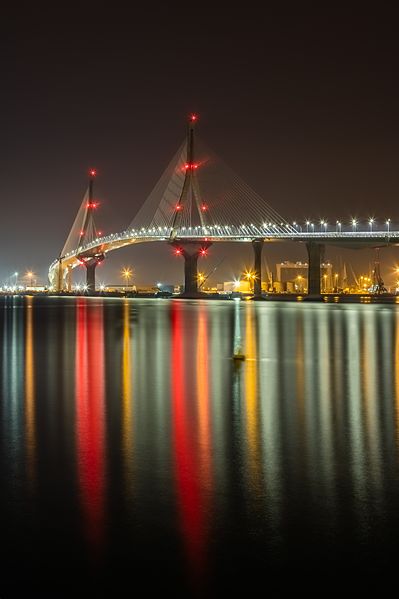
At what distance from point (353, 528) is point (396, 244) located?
9042cm

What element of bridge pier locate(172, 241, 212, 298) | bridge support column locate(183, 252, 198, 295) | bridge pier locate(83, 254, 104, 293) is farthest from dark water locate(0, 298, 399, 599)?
bridge pier locate(83, 254, 104, 293)

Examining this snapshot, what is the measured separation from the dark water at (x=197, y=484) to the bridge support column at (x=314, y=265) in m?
77.3

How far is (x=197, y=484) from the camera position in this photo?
684 centimetres

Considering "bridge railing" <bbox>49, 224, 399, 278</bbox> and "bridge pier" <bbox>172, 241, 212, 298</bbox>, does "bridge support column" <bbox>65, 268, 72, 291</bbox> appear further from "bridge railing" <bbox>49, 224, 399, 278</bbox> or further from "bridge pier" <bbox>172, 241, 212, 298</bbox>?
"bridge pier" <bbox>172, 241, 212, 298</bbox>

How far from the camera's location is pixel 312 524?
5.76 meters

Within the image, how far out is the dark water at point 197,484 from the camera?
4.98 meters

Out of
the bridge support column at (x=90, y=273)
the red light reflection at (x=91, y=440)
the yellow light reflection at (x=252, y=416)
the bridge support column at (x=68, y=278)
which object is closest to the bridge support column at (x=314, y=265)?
the bridge support column at (x=90, y=273)

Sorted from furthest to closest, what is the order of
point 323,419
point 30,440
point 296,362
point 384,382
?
point 296,362 < point 384,382 < point 323,419 < point 30,440

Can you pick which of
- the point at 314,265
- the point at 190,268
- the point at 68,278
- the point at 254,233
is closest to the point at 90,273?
the point at 68,278

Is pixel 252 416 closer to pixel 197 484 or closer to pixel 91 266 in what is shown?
pixel 197 484

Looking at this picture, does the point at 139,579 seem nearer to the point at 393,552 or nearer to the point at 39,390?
the point at 393,552

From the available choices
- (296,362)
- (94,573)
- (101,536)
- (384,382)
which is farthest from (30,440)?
(296,362)

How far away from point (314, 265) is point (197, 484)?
8744 centimetres

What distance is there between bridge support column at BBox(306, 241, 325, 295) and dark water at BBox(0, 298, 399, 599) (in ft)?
253
